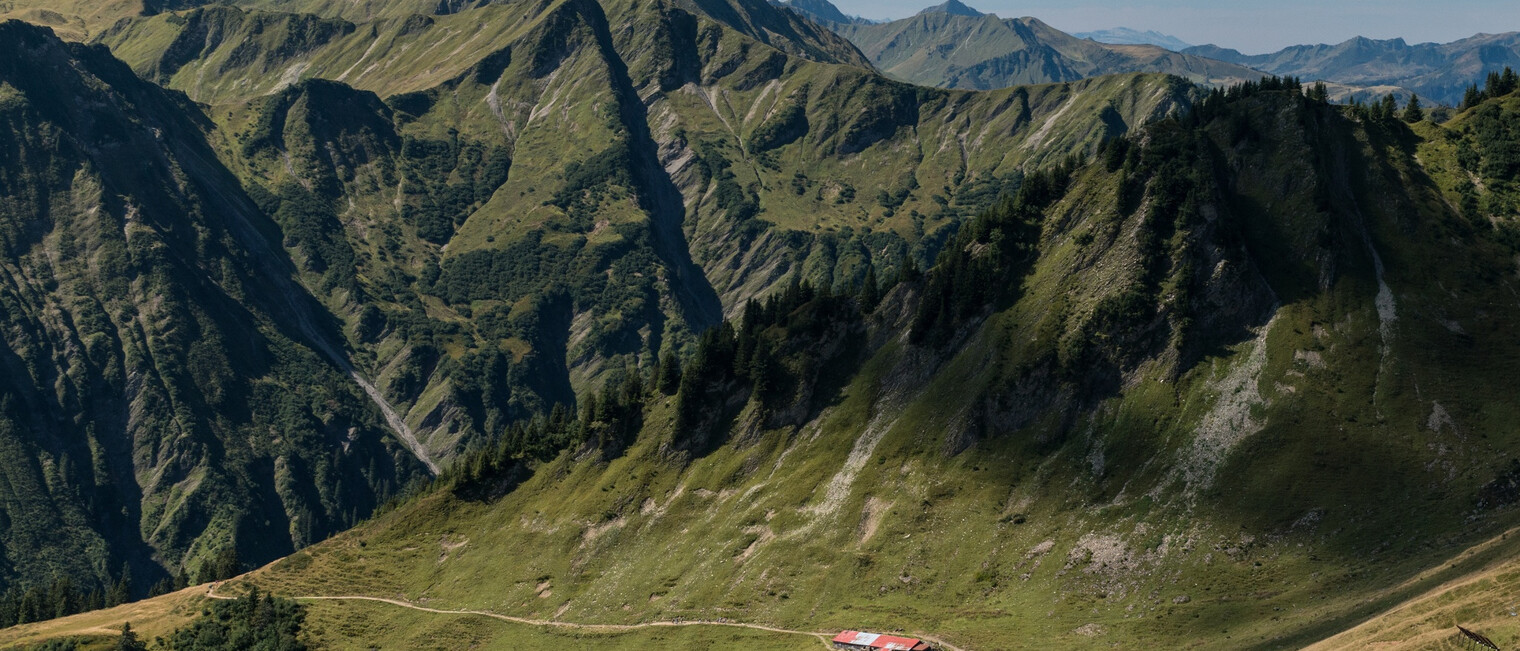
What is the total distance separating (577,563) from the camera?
18950cm

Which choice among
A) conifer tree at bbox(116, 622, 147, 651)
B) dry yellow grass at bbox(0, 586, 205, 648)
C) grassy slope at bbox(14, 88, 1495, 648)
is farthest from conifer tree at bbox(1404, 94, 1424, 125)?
conifer tree at bbox(116, 622, 147, 651)

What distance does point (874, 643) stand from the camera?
427ft

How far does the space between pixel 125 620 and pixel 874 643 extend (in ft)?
443

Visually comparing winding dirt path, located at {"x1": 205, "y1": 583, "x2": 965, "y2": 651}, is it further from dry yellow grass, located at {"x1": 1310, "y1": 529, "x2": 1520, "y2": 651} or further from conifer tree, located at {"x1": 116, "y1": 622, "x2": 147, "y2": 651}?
dry yellow grass, located at {"x1": 1310, "y1": 529, "x2": 1520, "y2": 651}

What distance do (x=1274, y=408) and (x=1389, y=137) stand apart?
66.0 meters

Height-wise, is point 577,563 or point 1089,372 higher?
point 1089,372

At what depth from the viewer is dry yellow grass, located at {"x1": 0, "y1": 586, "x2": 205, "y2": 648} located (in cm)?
17800

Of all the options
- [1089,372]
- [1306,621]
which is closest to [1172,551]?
[1306,621]

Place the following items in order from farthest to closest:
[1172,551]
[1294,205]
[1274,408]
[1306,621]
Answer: [1294,205] < [1274,408] < [1172,551] < [1306,621]

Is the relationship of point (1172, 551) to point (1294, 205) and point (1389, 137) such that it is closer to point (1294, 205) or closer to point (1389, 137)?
point (1294, 205)

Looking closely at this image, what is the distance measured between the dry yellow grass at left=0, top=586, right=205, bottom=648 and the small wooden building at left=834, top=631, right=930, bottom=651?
116 m

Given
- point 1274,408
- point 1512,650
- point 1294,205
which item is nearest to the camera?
→ point 1512,650

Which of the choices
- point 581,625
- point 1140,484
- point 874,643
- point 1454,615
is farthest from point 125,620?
point 1454,615

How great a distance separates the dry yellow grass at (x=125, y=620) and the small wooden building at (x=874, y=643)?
379ft
